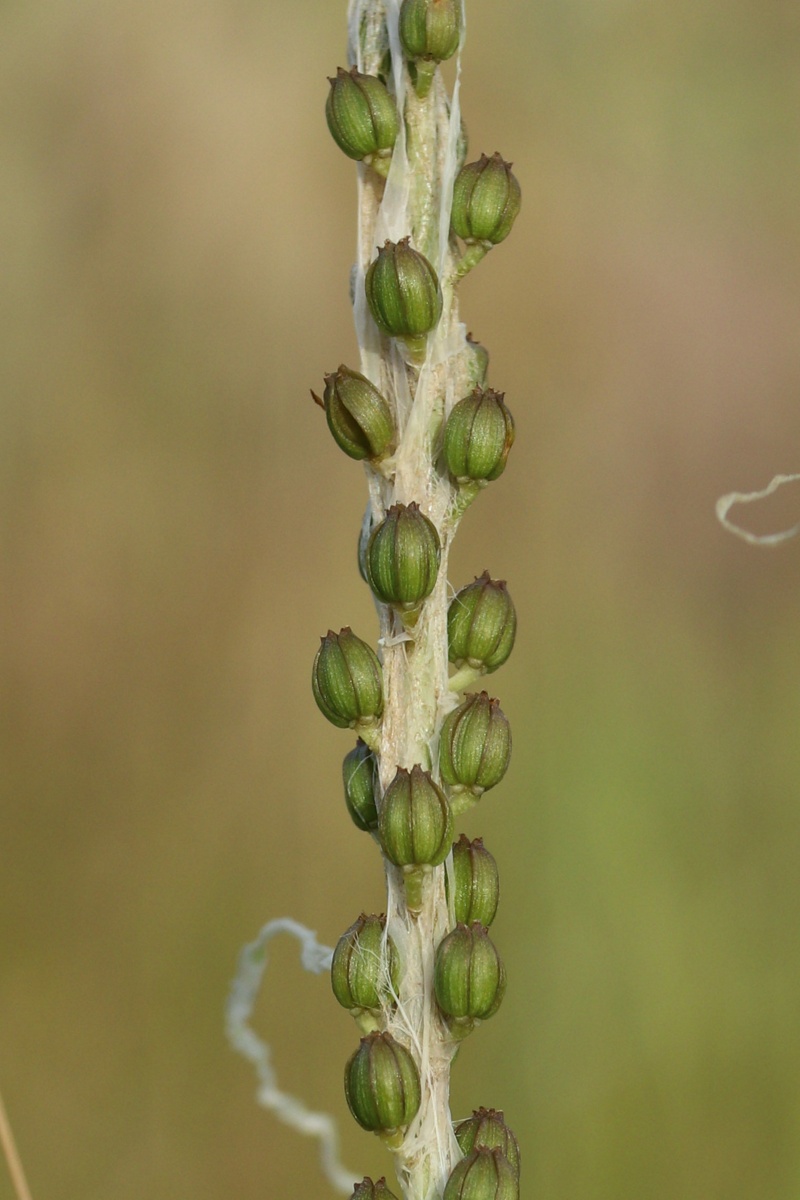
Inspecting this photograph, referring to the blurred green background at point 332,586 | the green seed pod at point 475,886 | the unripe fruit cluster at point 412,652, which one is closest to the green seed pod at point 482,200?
the unripe fruit cluster at point 412,652

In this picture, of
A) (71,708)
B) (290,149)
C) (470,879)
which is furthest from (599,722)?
(470,879)

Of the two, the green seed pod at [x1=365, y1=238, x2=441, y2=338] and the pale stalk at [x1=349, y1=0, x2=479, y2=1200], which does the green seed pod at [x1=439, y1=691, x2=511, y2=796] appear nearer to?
the pale stalk at [x1=349, y1=0, x2=479, y2=1200]

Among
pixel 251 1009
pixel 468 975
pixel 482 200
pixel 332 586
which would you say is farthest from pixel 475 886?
pixel 332 586

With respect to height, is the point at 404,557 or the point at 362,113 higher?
the point at 362,113

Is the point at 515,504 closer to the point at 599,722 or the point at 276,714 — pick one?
the point at 599,722

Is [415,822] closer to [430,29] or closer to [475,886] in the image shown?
[475,886]

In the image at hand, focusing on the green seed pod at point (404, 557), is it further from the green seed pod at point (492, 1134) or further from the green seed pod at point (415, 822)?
the green seed pod at point (492, 1134)
